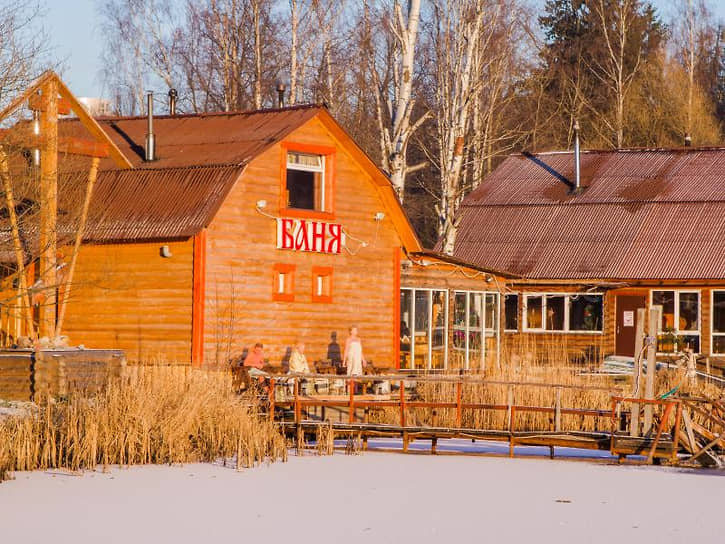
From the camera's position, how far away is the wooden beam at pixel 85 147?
27.8 meters

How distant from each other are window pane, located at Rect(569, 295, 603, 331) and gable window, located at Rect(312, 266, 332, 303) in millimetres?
10440

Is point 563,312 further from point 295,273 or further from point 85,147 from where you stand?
point 85,147

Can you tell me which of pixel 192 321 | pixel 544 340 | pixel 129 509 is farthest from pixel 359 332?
pixel 129 509

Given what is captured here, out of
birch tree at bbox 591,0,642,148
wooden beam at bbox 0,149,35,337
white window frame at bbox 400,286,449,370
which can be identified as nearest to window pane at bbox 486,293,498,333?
white window frame at bbox 400,286,449,370

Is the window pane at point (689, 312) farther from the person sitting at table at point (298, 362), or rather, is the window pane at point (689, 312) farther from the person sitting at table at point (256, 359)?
the person sitting at table at point (256, 359)

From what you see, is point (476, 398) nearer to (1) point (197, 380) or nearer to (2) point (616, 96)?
(1) point (197, 380)

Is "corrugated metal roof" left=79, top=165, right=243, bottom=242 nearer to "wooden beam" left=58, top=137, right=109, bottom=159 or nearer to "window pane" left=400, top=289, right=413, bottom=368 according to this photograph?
"wooden beam" left=58, top=137, right=109, bottom=159

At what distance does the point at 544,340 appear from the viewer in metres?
39.8

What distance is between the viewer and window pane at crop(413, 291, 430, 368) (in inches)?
1330

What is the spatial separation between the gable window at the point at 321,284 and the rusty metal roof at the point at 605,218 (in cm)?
1001

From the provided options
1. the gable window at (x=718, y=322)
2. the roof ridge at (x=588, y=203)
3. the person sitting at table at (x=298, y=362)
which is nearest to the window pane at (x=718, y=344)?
the gable window at (x=718, y=322)

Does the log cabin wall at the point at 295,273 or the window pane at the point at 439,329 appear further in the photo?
the window pane at the point at 439,329

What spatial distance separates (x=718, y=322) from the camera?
3847 centimetres

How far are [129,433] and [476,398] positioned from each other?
342 inches
